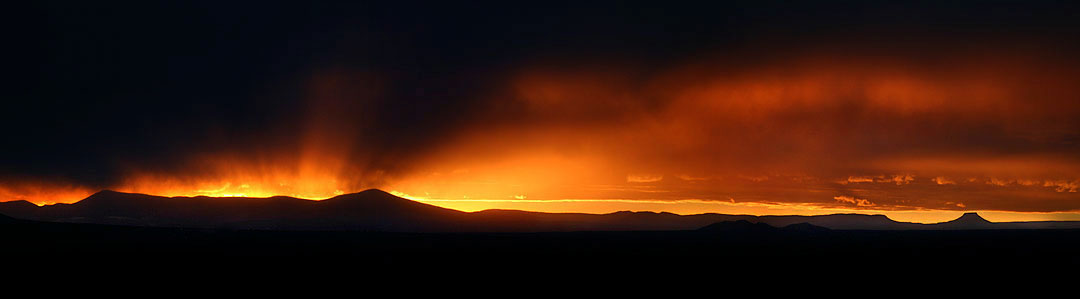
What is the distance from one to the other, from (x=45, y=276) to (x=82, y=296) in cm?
1442

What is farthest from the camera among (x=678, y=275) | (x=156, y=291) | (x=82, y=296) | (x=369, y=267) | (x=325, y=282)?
(x=369, y=267)

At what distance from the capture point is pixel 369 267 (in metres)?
57.9

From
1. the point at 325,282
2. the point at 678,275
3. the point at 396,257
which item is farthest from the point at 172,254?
the point at 678,275

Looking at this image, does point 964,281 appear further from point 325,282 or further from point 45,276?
point 45,276

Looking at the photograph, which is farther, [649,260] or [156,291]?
[649,260]

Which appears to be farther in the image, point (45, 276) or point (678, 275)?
point (678, 275)

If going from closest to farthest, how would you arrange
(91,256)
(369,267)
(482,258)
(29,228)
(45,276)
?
(45,276) < (369,267) < (482,258) < (91,256) < (29,228)

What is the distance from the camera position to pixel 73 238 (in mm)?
113562

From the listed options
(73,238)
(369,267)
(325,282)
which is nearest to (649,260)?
(369,267)

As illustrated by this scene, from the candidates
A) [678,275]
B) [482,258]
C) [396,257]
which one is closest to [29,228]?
[396,257]

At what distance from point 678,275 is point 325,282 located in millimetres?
21153

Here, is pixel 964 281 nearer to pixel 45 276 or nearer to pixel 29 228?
pixel 45 276

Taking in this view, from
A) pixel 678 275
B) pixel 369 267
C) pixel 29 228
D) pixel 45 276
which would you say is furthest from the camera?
pixel 29 228

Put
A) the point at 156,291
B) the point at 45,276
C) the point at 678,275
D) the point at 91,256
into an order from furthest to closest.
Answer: the point at 91,256
the point at 678,275
the point at 45,276
the point at 156,291
